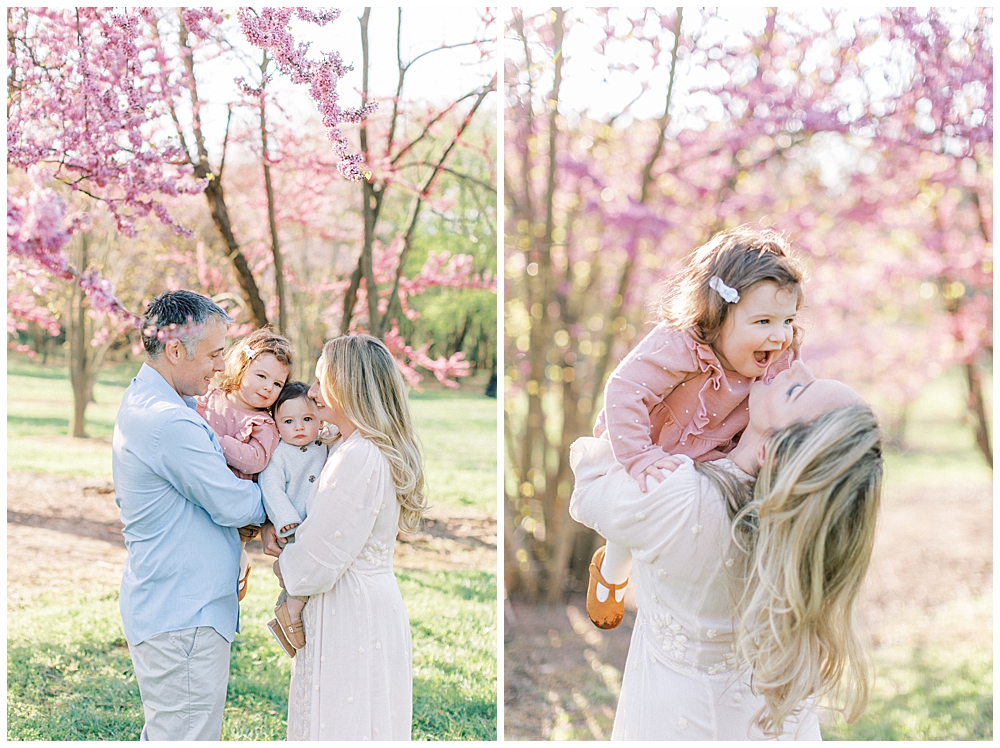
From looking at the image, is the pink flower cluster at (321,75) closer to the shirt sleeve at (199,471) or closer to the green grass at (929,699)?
the shirt sleeve at (199,471)

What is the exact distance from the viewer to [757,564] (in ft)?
4.14

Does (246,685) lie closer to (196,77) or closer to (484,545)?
(484,545)

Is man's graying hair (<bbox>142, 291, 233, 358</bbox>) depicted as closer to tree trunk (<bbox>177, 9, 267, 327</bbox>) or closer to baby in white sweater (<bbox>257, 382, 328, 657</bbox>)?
baby in white sweater (<bbox>257, 382, 328, 657</bbox>)

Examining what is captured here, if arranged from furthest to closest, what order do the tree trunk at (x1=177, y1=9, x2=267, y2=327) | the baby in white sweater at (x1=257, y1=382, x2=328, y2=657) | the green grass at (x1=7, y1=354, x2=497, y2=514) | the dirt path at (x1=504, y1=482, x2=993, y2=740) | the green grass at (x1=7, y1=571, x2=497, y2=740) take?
the green grass at (x1=7, y1=354, x2=497, y2=514) → the dirt path at (x1=504, y1=482, x2=993, y2=740) → the tree trunk at (x1=177, y1=9, x2=267, y2=327) → the green grass at (x1=7, y1=571, x2=497, y2=740) → the baby in white sweater at (x1=257, y1=382, x2=328, y2=657)

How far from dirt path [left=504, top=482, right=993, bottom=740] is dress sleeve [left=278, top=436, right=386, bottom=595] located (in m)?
1.60

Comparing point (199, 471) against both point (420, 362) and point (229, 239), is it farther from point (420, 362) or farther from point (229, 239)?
point (420, 362)

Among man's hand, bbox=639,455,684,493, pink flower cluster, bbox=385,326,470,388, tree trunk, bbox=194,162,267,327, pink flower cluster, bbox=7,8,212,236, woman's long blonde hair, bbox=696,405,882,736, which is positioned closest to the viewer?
woman's long blonde hair, bbox=696,405,882,736

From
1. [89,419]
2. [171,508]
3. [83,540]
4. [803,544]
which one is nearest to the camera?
[803,544]

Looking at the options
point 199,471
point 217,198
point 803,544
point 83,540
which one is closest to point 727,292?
point 803,544

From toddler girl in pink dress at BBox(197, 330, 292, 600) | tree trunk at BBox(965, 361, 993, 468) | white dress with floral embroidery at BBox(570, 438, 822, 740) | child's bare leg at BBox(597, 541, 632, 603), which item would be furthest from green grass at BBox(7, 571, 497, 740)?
tree trunk at BBox(965, 361, 993, 468)

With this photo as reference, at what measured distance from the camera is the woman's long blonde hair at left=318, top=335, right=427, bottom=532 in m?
→ 1.63

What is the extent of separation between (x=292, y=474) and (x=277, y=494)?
55mm

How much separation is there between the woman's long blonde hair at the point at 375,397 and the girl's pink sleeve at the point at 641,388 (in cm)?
47

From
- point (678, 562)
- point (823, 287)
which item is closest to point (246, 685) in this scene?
point (678, 562)
